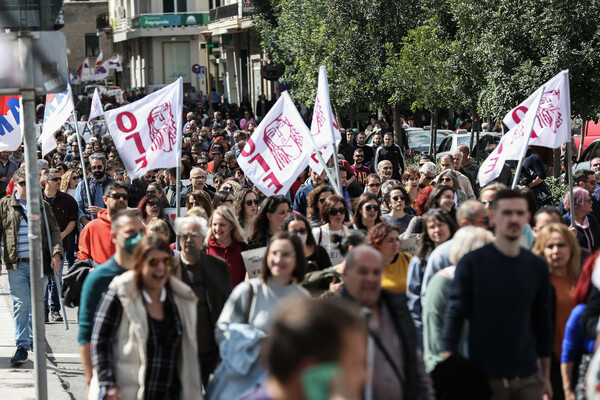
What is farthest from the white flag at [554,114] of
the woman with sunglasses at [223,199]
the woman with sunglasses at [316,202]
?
the woman with sunglasses at [223,199]

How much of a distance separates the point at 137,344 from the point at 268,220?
332 cm

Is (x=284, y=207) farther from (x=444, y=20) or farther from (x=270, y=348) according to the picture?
(x=444, y=20)

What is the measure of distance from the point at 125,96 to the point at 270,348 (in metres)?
49.5

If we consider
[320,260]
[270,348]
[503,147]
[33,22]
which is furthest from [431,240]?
[270,348]

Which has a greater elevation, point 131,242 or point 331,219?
point 131,242

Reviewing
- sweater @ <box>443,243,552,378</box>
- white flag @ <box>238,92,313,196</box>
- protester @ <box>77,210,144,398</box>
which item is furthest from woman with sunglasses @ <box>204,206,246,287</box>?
sweater @ <box>443,243,552,378</box>

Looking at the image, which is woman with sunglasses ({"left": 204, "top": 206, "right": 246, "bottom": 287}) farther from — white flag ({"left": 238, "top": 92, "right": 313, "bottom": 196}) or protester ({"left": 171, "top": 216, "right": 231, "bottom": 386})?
white flag ({"left": 238, "top": 92, "right": 313, "bottom": 196})

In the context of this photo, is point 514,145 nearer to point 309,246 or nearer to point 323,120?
point 323,120

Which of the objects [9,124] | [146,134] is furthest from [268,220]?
[9,124]

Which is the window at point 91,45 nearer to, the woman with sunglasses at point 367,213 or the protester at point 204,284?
the woman with sunglasses at point 367,213

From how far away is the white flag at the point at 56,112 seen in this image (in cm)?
1438

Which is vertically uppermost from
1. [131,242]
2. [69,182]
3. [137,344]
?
[131,242]

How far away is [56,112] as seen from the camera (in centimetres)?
1482

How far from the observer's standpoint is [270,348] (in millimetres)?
2686
